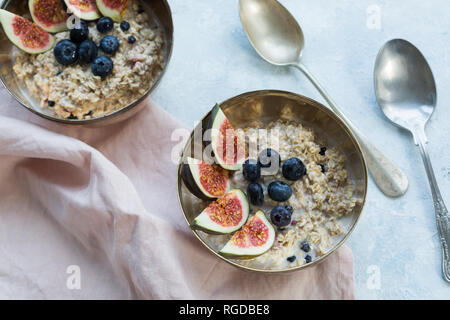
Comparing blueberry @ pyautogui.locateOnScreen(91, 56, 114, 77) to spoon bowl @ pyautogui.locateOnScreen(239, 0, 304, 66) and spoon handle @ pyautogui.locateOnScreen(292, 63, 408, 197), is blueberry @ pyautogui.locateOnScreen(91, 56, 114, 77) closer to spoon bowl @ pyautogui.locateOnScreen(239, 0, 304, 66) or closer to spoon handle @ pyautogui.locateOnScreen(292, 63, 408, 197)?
spoon bowl @ pyautogui.locateOnScreen(239, 0, 304, 66)

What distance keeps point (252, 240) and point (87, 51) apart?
122 centimetres

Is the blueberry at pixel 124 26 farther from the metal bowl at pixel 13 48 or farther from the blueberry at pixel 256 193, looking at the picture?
the blueberry at pixel 256 193

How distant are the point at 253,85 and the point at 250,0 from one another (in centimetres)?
47

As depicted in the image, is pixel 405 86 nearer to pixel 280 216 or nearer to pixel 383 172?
pixel 383 172

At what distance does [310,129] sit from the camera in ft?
8.17

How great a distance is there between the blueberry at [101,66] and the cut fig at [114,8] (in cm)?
27

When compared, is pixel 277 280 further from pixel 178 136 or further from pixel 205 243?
pixel 178 136

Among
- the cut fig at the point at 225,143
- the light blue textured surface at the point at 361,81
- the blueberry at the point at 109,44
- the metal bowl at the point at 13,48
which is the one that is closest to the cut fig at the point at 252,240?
the cut fig at the point at 225,143

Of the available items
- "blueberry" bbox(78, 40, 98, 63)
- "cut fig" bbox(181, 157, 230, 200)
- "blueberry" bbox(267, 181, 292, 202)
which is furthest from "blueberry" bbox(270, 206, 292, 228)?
"blueberry" bbox(78, 40, 98, 63)

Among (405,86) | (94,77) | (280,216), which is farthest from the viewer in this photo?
(405,86)

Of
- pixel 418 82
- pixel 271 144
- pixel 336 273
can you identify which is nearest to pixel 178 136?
pixel 271 144

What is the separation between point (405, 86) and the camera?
2668 mm

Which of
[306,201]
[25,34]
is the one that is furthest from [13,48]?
[306,201]
